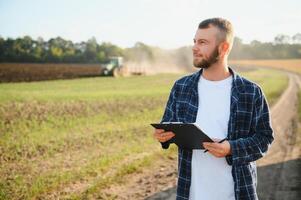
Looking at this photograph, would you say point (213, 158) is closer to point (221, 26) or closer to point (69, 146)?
point (221, 26)

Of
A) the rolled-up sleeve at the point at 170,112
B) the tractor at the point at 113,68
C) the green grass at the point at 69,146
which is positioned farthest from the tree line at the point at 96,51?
the rolled-up sleeve at the point at 170,112

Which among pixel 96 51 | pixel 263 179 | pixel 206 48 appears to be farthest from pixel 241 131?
pixel 96 51

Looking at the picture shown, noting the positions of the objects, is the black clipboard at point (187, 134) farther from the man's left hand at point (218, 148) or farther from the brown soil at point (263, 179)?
the brown soil at point (263, 179)

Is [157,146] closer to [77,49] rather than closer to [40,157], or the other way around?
[40,157]

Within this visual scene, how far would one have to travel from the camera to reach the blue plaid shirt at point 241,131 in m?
2.98

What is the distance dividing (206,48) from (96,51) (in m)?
94.9

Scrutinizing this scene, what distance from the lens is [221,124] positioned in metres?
3.02

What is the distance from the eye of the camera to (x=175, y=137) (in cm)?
305

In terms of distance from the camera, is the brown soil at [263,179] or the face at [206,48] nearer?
the face at [206,48]

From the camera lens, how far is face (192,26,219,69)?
3025mm

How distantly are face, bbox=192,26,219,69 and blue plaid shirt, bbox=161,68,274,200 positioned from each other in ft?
0.65

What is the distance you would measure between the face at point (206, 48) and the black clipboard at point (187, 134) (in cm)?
52

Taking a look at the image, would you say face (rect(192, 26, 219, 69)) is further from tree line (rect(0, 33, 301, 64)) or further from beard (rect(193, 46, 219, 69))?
tree line (rect(0, 33, 301, 64))

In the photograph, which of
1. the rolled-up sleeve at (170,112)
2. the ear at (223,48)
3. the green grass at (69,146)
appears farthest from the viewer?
the green grass at (69,146)
